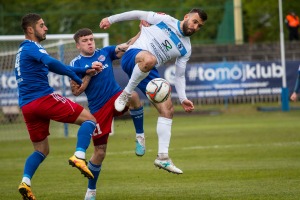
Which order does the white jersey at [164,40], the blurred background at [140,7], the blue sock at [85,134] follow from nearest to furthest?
the blue sock at [85,134] → the white jersey at [164,40] → the blurred background at [140,7]

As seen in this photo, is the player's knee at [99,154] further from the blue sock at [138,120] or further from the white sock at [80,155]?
the white sock at [80,155]

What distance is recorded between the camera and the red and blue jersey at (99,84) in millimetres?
13109

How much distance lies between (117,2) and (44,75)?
106 feet

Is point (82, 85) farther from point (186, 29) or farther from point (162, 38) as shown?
point (186, 29)

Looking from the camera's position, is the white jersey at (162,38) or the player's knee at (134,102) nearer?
the white jersey at (162,38)

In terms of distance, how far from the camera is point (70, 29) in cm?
4056

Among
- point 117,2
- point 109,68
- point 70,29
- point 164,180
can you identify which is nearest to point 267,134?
point 164,180

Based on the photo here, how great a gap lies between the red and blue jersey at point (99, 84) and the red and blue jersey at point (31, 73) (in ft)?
3.03

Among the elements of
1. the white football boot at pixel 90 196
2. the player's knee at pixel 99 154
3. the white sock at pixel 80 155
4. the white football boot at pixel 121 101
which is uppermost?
the white football boot at pixel 121 101

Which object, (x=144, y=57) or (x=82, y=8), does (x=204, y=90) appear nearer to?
(x=82, y=8)

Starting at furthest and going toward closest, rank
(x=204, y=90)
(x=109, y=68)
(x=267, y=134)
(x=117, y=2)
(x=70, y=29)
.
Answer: (x=117, y=2), (x=70, y=29), (x=204, y=90), (x=267, y=134), (x=109, y=68)

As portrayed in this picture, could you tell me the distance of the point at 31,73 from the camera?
12.2m

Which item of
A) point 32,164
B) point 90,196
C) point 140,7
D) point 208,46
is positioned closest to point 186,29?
point 90,196

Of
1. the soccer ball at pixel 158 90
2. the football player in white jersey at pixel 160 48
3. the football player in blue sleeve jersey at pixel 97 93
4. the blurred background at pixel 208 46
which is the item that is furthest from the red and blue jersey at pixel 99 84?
the blurred background at pixel 208 46
